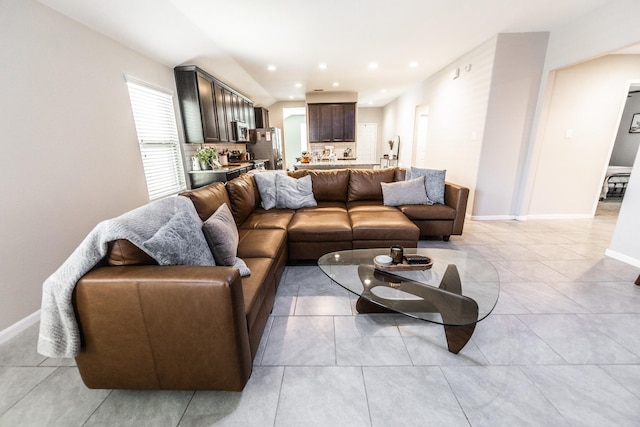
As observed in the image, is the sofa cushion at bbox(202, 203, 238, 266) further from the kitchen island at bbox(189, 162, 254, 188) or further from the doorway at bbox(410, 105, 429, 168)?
the doorway at bbox(410, 105, 429, 168)

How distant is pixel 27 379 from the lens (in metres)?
1.38

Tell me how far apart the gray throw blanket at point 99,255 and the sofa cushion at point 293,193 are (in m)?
1.68

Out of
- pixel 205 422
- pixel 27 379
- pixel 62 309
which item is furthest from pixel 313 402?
pixel 27 379

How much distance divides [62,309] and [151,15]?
2754mm

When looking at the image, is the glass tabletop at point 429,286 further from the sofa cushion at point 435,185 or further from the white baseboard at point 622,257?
the white baseboard at point 622,257

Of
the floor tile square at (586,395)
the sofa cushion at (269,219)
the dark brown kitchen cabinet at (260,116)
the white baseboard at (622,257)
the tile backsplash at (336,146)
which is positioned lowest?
the floor tile square at (586,395)

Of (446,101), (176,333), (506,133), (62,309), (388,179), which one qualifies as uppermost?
(446,101)

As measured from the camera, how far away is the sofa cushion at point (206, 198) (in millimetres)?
1852

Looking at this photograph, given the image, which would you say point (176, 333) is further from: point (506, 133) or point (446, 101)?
point (446, 101)

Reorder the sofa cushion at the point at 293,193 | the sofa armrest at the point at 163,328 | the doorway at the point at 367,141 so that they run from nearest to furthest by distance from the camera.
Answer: the sofa armrest at the point at 163,328
the sofa cushion at the point at 293,193
the doorway at the point at 367,141

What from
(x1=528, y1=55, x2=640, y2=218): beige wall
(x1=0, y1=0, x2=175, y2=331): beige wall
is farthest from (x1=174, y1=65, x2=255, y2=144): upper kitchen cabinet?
(x1=528, y1=55, x2=640, y2=218): beige wall

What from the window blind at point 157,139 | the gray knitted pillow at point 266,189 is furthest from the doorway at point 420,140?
the window blind at point 157,139

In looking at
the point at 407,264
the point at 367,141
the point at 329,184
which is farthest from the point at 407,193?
the point at 367,141

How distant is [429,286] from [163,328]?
1.48 meters
